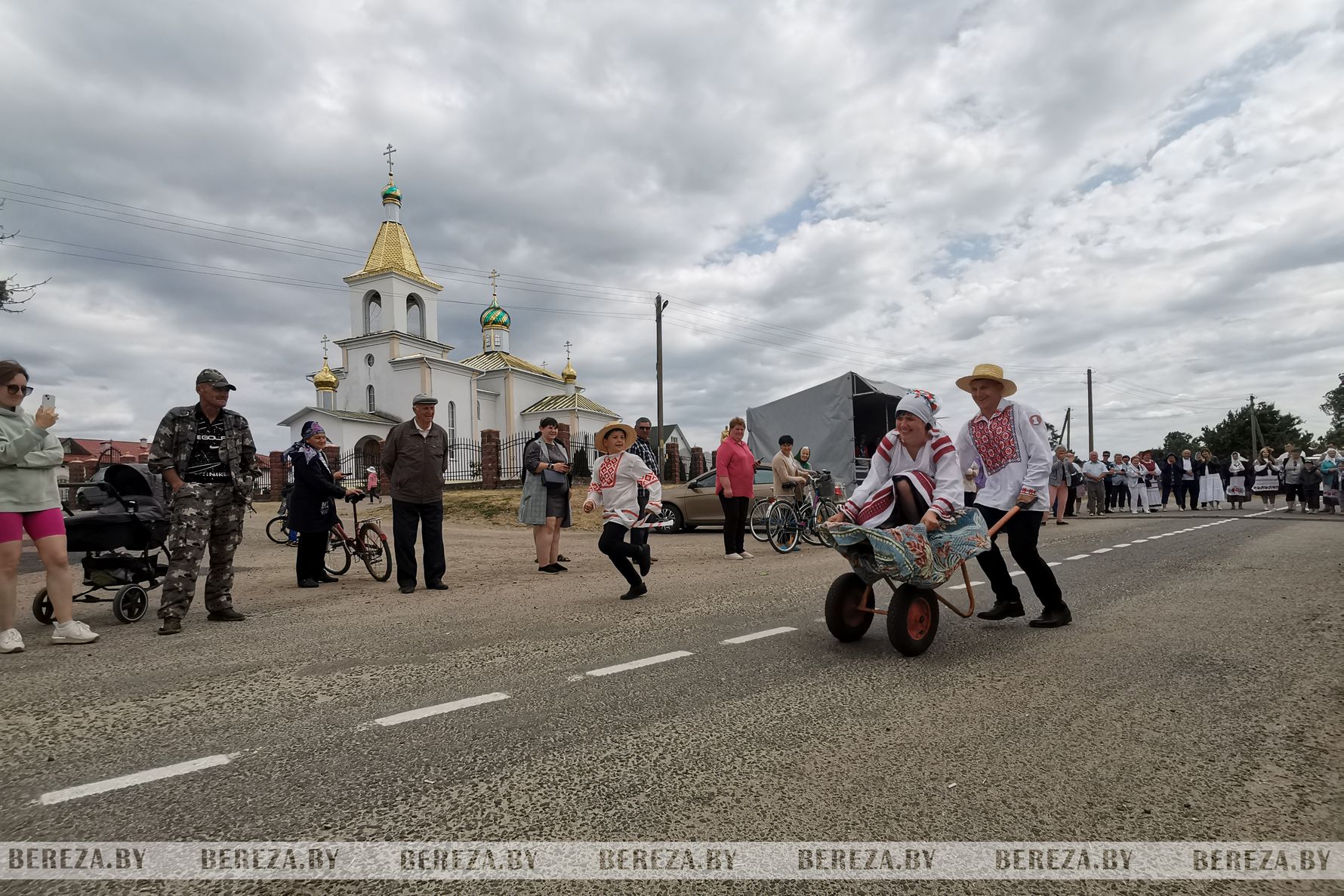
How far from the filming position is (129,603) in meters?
6.34

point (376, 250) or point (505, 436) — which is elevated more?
point (376, 250)

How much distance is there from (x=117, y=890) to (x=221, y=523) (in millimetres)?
4804

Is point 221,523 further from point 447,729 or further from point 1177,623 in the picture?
point 1177,623

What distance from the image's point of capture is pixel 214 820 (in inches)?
98.3

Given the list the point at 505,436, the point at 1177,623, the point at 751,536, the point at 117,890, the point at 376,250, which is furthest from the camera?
the point at 505,436

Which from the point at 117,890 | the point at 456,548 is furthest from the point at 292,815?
the point at 456,548

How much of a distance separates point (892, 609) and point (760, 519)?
8.84 metres

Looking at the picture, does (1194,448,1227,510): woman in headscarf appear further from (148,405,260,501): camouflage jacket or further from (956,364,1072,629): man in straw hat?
(148,405,260,501): camouflage jacket

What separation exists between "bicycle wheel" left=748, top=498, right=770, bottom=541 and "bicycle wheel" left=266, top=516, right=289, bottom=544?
902 cm

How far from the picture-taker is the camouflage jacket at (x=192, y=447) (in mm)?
6027

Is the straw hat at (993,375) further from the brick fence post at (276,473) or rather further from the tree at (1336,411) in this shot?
the tree at (1336,411)

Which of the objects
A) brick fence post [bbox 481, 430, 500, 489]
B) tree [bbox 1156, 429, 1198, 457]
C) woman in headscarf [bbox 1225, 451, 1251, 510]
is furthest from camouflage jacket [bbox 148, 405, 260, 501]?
tree [bbox 1156, 429, 1198, 457]

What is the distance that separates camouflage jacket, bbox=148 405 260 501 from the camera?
6.03m

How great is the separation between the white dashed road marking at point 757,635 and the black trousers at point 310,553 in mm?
5911
